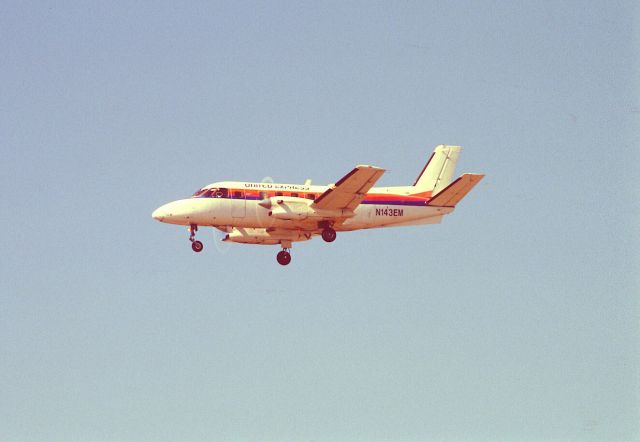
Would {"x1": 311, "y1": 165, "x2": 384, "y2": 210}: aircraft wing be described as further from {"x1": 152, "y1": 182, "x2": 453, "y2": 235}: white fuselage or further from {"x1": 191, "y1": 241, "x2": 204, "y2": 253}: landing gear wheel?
A: {"x1": 191, "y1": 241, "x2": 204, "y2": 253}: landing gear wheel

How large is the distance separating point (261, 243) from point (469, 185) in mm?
9456

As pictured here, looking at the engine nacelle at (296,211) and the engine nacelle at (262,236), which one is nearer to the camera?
the engine nacelle at (296,211)

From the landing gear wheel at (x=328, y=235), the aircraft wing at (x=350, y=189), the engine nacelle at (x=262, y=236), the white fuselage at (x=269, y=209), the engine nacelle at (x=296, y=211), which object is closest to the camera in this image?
the aircraft wing at (x=350, y=189)

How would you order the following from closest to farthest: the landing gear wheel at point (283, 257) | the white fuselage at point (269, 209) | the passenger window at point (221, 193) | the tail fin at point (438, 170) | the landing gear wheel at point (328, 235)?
1. the white fuselage at point (269, 209)
2. the passenger window at point (221, 193)
3. the landing gear wheel at point (328, 235)
4. the landing gear wheel at point (283, 257)
5. the tail fin at point (438, 170)

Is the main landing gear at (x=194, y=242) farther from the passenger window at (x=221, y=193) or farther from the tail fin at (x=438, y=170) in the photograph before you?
the tail fin at (x=438, y=170)

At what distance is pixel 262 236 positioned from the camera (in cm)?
4653

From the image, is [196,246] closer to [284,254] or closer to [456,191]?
[284,254]

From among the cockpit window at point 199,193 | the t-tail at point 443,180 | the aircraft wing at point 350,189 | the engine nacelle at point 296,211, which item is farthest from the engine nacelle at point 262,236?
the t-tail at point 443,180

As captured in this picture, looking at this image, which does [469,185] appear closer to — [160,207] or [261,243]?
[261,243]

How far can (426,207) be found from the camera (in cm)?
4481

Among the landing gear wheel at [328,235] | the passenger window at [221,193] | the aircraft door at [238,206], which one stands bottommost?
the landing gear wheel at [328,235]

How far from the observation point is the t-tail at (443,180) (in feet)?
143

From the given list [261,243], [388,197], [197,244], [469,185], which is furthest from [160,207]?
[469,185]

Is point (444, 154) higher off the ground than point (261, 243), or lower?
higher
